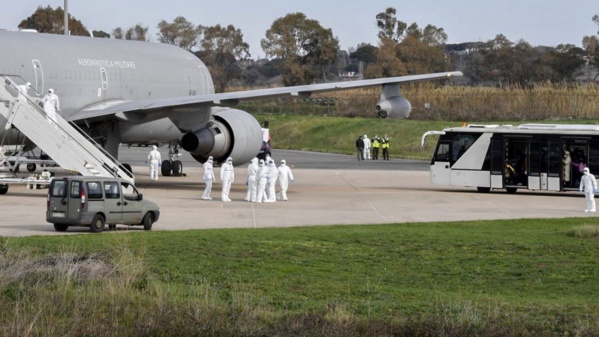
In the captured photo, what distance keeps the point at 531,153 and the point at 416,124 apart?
4483 centimetres

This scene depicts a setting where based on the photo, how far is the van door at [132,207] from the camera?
31266 mm

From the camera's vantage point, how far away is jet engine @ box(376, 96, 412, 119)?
4416 cm

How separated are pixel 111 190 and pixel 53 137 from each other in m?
10.2

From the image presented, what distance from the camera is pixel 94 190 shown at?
3045 centimetres

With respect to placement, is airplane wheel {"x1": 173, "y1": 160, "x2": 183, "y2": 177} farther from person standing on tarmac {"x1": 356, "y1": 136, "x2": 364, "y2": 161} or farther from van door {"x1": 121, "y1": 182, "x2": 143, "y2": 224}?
van door {"x1": 121, "y1": 182, "x2": 143, "y2": 224}

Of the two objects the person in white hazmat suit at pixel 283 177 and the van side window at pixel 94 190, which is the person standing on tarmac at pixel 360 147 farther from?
the van side window at pixel 94 190

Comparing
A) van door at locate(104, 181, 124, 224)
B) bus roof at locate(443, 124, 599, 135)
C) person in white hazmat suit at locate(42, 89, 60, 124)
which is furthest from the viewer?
bus roof at locate(443, 124, 599, 135)

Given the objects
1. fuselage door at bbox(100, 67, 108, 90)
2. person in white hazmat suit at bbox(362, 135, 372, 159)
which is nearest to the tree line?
person in white hazmat suit at bbox(362, 135, 372, 159)

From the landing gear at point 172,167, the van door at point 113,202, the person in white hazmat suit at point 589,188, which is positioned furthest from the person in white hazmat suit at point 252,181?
the landing gear at point 172,167

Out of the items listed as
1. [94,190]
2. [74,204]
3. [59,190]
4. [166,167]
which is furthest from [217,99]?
[74,204]

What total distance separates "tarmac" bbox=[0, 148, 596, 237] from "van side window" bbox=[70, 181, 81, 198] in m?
0.95

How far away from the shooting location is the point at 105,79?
47250mm

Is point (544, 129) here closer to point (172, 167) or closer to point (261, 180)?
point (261, 180)

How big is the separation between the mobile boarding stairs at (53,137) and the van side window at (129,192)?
7592 millimetres
